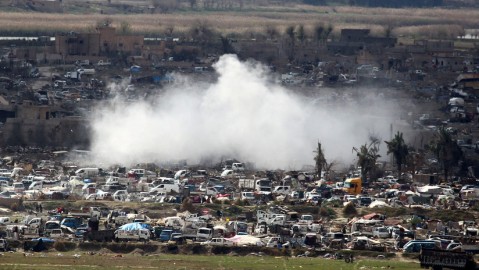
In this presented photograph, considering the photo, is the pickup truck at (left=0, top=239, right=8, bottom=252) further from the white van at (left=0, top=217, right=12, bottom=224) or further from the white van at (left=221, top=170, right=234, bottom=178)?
the white van at (left=221, top=170, right=234, bottom=178)

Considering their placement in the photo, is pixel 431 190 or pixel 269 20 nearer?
pixel 431 190

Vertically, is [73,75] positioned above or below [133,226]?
below

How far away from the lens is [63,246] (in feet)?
140

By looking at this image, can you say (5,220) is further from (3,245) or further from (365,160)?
(365,160)

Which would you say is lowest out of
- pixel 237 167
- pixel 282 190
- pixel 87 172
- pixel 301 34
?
pixel 301 34

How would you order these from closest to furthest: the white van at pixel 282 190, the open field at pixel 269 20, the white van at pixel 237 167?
1. the white van at pixel 282 190
2. the white van at pixel 237 167
3. the open field at pixel 269 20

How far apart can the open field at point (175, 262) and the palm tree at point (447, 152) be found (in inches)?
600

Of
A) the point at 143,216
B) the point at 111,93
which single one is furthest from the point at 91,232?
A: the point at 111,93

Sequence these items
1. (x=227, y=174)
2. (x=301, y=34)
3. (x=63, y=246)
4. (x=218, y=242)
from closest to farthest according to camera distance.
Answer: (x=63, y=246) → (x=218, y=242) → (x=227, y=174) → (x=301, y=34)

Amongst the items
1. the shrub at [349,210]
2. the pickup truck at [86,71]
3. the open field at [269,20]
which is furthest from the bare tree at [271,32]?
the shrub at [349,210]

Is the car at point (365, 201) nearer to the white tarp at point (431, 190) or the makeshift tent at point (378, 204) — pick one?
the makeshift tent at point (378, 204)

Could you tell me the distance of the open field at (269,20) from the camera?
10012cm

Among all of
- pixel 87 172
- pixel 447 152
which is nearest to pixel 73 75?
pixel 87 172

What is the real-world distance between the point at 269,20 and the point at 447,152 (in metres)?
55.6
